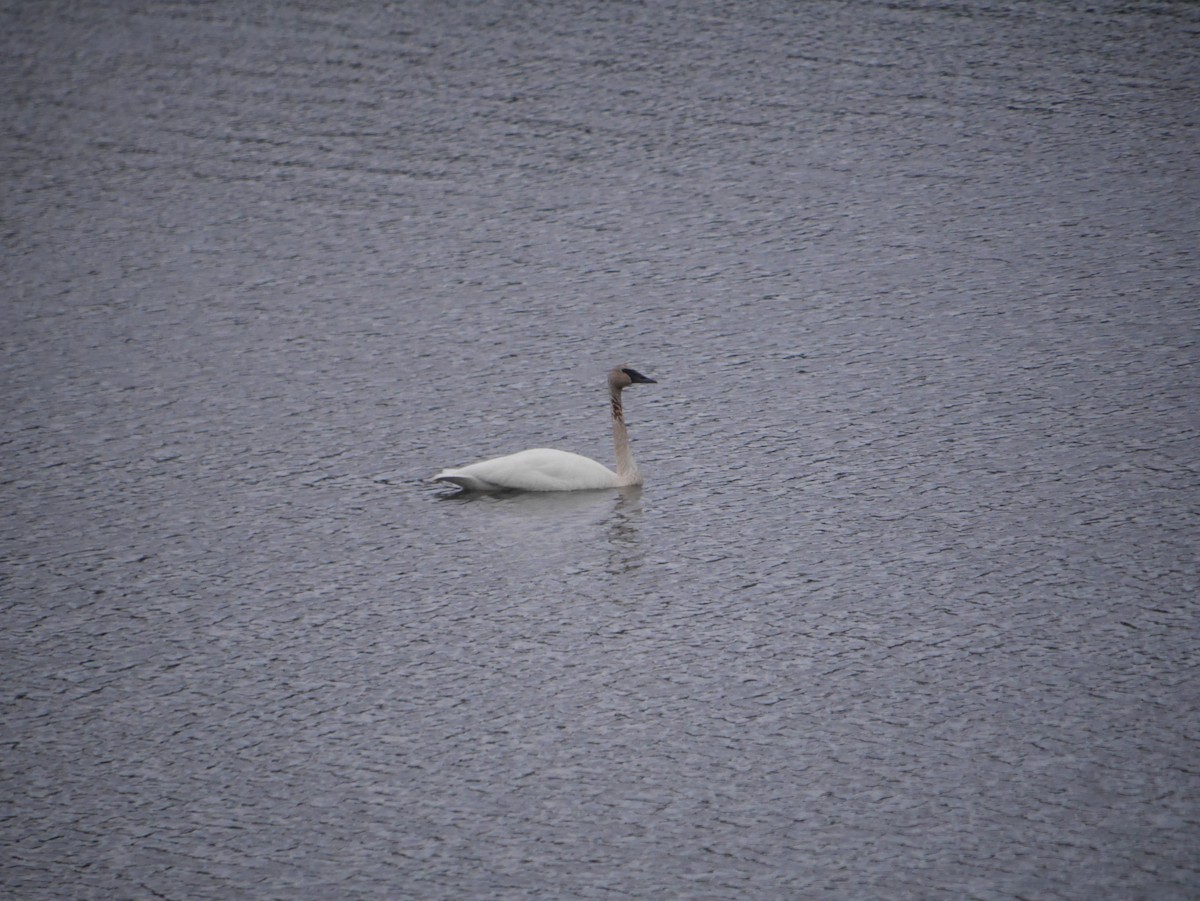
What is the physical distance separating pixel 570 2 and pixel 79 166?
365 inches

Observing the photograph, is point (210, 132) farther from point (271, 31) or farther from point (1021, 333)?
point (1021, 333)

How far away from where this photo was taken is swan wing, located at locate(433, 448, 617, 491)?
14281mm

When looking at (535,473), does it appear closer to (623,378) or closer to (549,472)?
(549,472)

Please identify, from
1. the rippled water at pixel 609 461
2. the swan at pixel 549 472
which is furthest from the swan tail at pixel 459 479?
the rippled water at pixel 609 461

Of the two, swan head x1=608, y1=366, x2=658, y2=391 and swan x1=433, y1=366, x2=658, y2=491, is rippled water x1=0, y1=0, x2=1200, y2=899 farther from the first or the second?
swan head x1=608, y1=366, x2=658, y2=391

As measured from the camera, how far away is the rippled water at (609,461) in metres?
9.57

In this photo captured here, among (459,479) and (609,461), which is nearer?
(459,479)

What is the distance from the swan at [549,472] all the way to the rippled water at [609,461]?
7.1 inches

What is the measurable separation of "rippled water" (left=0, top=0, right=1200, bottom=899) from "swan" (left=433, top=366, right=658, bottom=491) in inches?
7.1

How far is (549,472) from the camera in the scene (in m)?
14.3

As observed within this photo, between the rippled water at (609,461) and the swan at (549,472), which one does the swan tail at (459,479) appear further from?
the rippled water at (609,461)

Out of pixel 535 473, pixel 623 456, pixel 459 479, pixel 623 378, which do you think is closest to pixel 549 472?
pixel 535 473

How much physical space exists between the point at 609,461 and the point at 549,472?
2.50 feet

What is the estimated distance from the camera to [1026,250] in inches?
747
